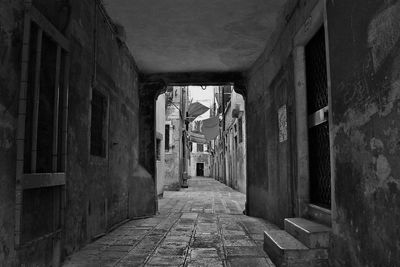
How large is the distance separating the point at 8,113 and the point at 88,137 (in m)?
1.93

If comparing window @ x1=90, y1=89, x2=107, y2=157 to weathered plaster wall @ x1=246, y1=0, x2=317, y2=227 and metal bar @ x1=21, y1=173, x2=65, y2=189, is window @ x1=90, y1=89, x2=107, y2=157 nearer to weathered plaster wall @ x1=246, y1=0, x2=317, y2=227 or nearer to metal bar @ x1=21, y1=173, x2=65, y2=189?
metal bar @ x1=21, y1=173, x2=65, y2=189

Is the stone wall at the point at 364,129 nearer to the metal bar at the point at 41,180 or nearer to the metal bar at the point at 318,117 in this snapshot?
the metal bar at the point at 318,117

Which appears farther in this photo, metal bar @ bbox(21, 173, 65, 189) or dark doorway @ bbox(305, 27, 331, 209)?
dark doorway @ bbox(305, 27, 331, 209)

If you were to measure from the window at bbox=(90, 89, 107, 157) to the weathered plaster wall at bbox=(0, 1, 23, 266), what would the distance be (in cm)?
222

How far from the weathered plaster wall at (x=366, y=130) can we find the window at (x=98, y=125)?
3.40 meters

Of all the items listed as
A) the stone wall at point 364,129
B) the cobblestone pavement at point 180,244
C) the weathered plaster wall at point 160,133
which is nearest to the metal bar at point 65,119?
the cobblestone pavement at point 180,244

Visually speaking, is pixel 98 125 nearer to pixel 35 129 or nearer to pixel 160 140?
pixel 35 129

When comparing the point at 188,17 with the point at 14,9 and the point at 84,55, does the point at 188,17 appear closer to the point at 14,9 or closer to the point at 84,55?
the point at 84,55

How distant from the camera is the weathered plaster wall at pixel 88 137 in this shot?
164 inches

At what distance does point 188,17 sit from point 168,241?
11.3ft

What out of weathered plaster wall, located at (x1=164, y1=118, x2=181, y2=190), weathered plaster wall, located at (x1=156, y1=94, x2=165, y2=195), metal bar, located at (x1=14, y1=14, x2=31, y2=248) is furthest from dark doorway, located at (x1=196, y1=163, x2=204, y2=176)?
metal bar, located at (x1=14, y1=14, x2=31, y2=248)

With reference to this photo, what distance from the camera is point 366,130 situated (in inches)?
105

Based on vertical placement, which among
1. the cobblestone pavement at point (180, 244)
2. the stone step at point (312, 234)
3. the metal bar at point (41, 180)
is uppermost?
the metal bar at point (41, 180)

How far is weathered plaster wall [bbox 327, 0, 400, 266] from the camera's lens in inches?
89.4
